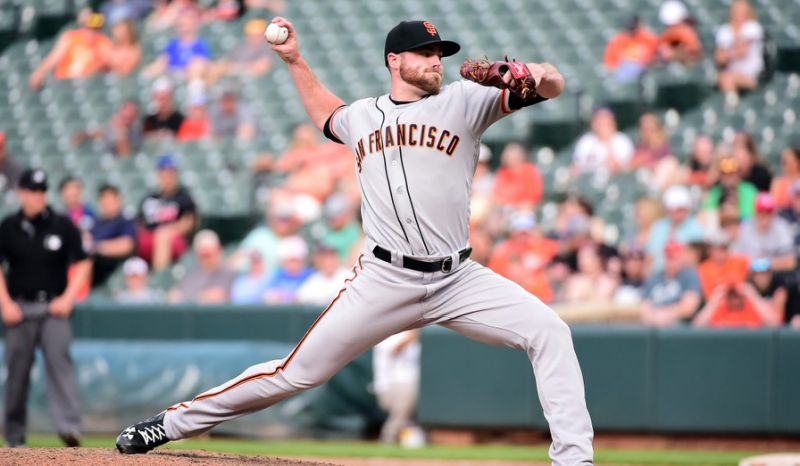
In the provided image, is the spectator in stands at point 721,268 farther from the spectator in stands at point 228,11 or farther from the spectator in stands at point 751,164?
the spectator in stands at point 228,11

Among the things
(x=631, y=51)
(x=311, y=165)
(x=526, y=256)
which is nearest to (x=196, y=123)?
(x=311, y=165)

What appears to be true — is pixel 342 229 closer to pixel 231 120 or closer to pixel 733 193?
pixel 231 120

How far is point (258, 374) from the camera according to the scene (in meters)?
5.07

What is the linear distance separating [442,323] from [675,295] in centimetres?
508

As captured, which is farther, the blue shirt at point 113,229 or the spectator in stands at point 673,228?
the blue shirt at point 113,229

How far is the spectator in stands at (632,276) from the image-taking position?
1000cm

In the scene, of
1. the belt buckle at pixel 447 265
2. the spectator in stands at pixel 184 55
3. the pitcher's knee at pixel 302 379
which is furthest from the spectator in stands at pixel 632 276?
the spectator in stands at pixel 184 55

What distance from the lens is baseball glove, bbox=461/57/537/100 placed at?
15.0ft

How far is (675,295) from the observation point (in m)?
9.70

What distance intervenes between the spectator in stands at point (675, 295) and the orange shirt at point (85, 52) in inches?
349

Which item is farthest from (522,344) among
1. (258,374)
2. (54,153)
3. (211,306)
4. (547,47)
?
(54,153)

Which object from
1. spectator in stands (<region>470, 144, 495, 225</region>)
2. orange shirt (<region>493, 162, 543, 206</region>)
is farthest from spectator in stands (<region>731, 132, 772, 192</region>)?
spectator in stands (<region>470, 144, 495, 225</region>)

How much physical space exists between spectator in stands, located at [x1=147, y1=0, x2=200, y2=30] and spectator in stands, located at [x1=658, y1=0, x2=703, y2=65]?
20.6 feet

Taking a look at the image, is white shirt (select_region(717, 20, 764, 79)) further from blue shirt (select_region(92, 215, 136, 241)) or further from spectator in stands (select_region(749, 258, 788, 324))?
blue shirt (select_region(92, 215, 136, 241))
